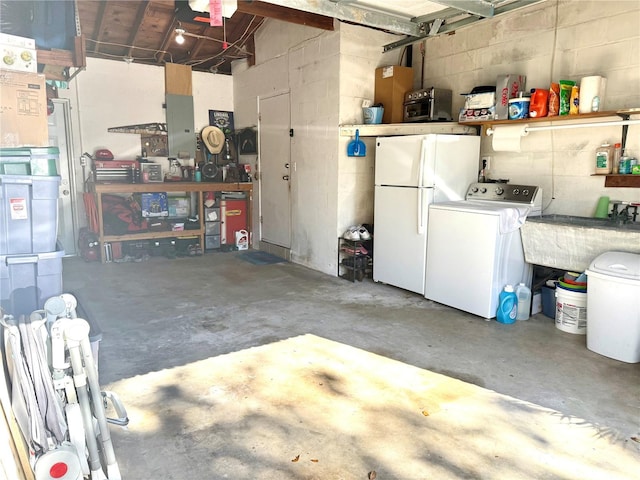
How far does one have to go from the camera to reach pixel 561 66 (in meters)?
3.88

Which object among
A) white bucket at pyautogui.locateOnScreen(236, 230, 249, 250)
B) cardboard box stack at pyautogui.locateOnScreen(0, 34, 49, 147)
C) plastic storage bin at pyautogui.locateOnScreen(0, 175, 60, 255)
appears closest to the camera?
plastic storage bin at pyautogui.locateOnScreen(0, 175, 60, 255)

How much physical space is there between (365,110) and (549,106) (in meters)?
2.01

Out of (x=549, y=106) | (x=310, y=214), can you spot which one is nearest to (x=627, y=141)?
(x=549, y=106)

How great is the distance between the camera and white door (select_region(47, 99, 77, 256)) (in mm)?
6242

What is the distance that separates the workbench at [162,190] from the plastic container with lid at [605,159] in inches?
186

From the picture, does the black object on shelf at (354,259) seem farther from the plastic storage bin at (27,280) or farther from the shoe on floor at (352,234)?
the plastic storage bin at (27,280)

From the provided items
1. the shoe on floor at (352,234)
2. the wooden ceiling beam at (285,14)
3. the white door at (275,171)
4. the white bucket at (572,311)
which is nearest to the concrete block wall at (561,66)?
the white bucket at (572,311)

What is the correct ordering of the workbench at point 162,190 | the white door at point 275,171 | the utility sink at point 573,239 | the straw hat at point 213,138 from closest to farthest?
the utility sink at point 573,239 → the workbench at point 162,190 → the white door at point 275,171 → the straw hat at point 213,138

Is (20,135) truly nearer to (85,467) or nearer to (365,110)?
(85,467)

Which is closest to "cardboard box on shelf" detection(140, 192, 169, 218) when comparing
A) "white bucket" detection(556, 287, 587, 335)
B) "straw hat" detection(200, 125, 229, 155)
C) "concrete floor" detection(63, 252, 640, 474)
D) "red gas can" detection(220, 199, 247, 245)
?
"red gas can" detection(220, 199, 247, 245)

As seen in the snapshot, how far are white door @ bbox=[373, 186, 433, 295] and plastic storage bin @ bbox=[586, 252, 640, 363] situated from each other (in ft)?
4.93

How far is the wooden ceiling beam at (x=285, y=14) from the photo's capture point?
4.74 meters

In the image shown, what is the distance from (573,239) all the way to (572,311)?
574mm

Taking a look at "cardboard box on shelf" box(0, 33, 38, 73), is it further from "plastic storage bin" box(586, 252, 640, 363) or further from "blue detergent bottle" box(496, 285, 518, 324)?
"plastic storage bin" box(586, 252, 640, 363)
